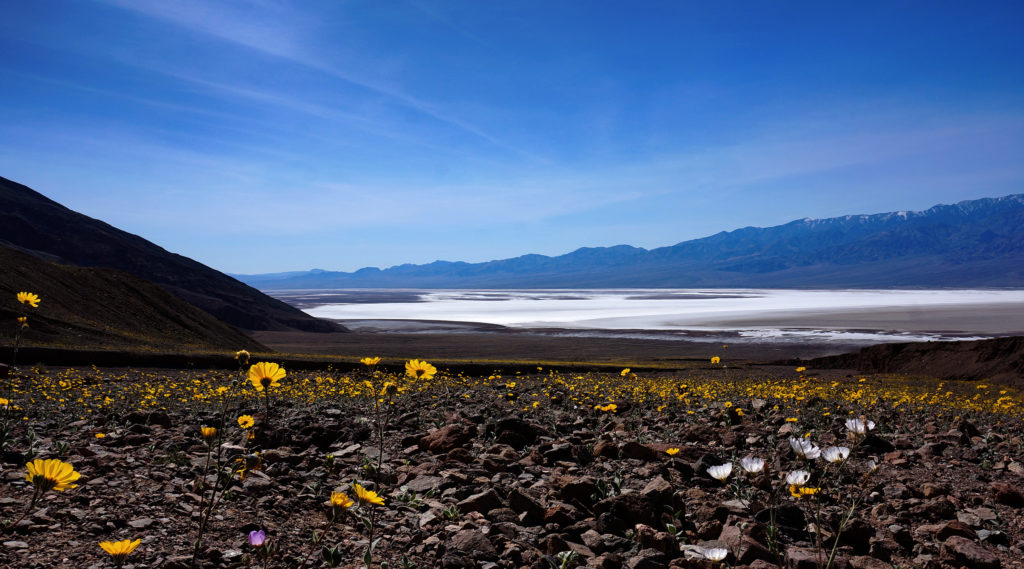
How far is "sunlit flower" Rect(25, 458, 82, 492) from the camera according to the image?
1682 millimetres

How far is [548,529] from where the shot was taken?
12.4 ft

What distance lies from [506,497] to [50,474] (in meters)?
3.16

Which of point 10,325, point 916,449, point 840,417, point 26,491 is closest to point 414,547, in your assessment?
point 26,491

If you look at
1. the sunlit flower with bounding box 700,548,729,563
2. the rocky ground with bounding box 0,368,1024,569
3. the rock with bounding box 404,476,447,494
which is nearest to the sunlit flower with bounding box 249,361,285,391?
the rocky ground with bounding box 0,368,1024,569

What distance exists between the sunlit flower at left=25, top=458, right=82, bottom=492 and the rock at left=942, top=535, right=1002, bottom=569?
15.0 ft

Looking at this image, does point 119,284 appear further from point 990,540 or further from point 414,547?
point 990,540

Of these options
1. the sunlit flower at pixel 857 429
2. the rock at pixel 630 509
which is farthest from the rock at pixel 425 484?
the sunlit flower at pixel 857 429

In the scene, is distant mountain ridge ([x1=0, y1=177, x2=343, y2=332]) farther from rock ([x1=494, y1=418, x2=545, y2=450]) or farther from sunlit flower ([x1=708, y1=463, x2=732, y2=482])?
sunlit flower ([x1=708, y1=463, x2=732, y2=482])

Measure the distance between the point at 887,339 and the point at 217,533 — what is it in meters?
60.7

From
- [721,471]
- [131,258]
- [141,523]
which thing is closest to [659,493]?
[721,471]

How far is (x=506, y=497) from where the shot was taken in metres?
4.38

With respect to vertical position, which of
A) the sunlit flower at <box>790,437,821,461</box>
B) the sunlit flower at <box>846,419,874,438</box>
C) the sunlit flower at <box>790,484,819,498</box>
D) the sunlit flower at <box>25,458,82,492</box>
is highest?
the sunlit flower at <box>25,458,82,492</box>

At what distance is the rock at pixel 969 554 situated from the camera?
11.2 ft

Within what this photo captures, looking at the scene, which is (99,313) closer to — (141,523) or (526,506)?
(141,523)
